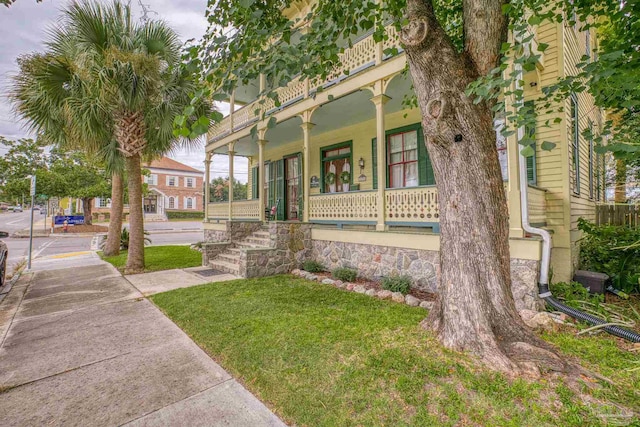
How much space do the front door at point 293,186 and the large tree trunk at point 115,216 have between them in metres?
5.81

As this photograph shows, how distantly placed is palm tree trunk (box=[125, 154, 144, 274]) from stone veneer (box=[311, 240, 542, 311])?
186 inches

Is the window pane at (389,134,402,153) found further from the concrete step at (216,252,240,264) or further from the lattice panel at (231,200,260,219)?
the concrete step at (216,252,240,264)

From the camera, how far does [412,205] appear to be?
5398mm

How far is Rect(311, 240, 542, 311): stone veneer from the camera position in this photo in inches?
164

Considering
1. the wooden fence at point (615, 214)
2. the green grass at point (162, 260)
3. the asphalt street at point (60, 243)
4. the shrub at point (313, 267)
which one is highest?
the wooden fence at point (615, 214)

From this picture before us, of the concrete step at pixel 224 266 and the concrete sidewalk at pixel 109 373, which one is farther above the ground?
the concrete step at pixel 224 266

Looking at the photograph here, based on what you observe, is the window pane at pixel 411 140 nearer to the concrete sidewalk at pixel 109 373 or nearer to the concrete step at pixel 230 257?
the concrete step at pixel 230 257

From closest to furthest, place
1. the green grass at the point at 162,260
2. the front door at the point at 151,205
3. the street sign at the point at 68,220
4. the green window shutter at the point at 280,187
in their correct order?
the green grass at the point at 162,260 < the green window shutter at the point at 280,187 < the street sign at the point at 68,220 < the front door at the point at 151,205

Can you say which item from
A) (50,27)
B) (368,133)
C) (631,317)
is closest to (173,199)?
(50,27)

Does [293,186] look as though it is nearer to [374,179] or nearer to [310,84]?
[374,179]

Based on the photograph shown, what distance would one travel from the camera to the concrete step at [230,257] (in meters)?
7.87

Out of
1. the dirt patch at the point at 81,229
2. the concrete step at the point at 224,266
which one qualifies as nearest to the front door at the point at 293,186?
the concrete step at the point at 224,266

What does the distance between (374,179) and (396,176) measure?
0.65 metres

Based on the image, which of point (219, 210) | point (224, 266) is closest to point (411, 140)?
point (224, 266)
